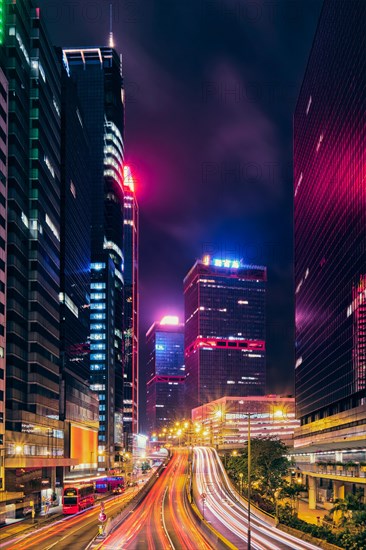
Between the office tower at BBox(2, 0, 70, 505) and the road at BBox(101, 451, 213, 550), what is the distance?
73.9 ft

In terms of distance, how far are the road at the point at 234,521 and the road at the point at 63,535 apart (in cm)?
1628

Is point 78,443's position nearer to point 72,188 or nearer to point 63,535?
point 72,188

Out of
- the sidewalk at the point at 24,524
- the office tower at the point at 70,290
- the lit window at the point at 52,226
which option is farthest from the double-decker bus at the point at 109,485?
the lit window at the point at 52,226

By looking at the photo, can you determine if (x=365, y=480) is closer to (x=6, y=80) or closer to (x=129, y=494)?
(x=129, y=494)

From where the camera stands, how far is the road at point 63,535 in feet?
248

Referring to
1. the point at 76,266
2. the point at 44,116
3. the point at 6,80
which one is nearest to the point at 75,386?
the point at 76,266

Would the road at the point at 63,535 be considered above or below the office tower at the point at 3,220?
below

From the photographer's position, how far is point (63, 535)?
84.9m

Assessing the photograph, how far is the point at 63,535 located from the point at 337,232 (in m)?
95.4

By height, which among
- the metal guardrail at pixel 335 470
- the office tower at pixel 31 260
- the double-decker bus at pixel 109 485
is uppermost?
the office tower at pixel 31 260

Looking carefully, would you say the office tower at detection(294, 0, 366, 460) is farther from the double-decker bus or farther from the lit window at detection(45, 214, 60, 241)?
the lit window at detection(45, 214, 60, 241)

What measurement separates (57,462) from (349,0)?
4380 inches

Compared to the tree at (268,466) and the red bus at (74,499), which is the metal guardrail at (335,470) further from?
the red bus at (74,499)

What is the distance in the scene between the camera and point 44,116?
147250 millimetres
